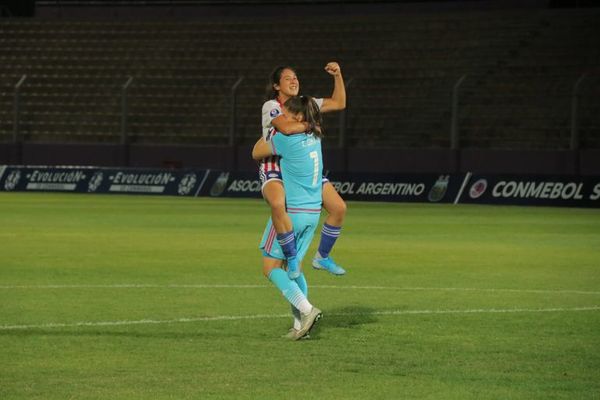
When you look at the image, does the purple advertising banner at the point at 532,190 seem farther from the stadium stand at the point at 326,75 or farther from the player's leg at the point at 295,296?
the player's leg at the point at 295,296

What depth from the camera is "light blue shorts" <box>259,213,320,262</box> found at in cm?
1123

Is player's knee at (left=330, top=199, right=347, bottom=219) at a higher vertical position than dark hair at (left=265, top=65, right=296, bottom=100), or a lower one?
lower

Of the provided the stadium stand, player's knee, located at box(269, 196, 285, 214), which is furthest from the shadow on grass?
the stadium stand

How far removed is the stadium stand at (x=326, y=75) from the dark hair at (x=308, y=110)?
96.1ft

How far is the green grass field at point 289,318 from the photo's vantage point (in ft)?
29.2

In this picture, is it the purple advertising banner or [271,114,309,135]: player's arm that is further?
the purple advertising banner

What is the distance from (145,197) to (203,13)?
16652 mm

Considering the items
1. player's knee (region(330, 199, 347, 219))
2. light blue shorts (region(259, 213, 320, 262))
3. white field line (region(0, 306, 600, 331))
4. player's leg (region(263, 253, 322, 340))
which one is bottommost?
white field line (region(0, 306, 600, 331))

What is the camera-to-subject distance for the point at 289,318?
12.4 metres

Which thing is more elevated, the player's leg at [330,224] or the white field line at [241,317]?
the player's leg at [330,224]

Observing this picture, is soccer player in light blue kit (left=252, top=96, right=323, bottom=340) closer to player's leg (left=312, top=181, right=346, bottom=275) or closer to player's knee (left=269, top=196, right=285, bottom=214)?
player's knee (left=269, top=196, right=285, bottom=214)

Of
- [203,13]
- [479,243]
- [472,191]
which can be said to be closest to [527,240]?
[479,243]

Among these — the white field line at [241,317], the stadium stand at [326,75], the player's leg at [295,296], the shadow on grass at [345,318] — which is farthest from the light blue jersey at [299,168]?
the stadium stand at [326,75]

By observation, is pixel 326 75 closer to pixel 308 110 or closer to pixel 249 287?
pixel 249 287
